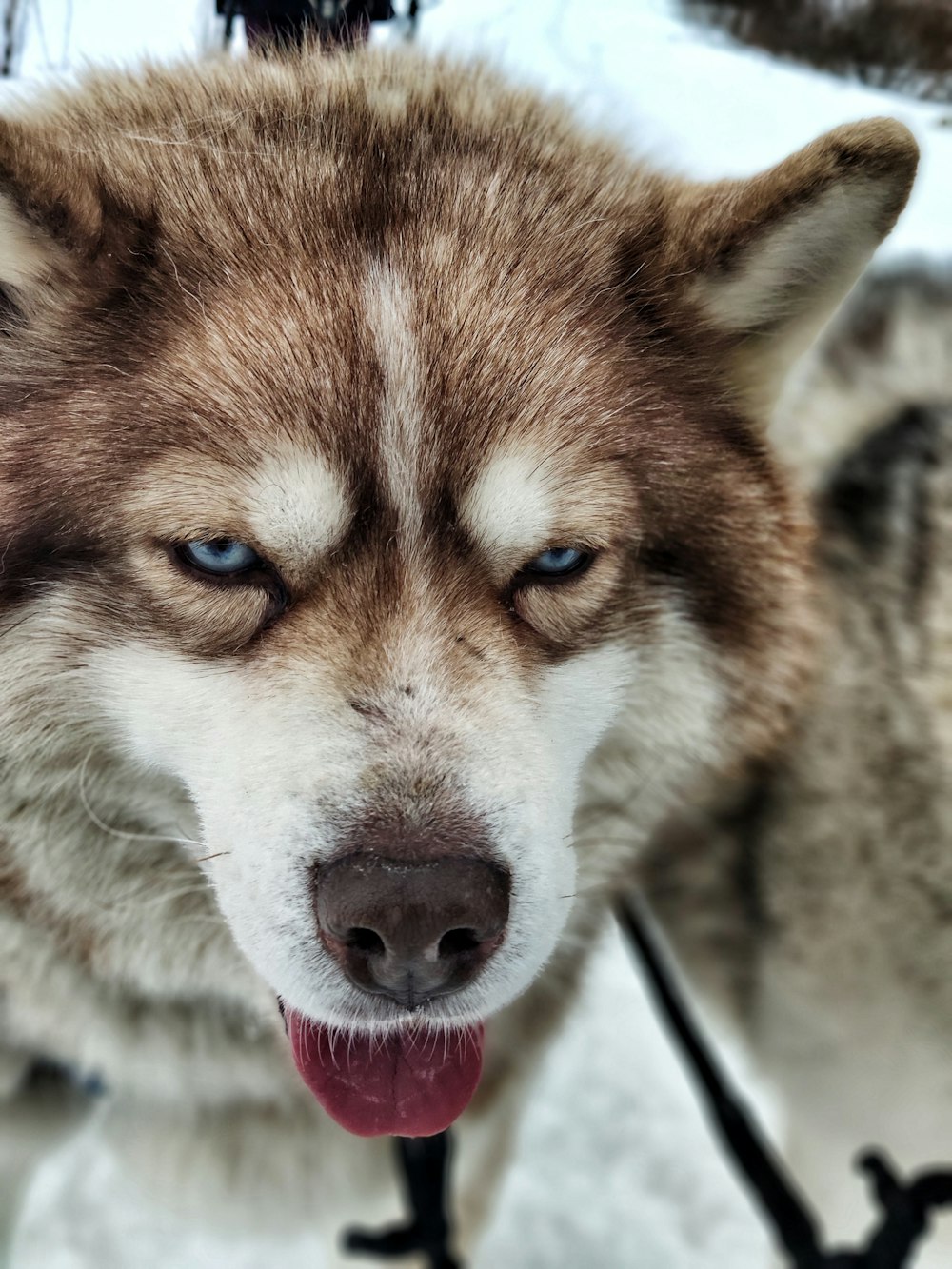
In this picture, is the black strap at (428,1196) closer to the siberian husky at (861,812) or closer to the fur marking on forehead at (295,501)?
the siberian husky at (861,812)

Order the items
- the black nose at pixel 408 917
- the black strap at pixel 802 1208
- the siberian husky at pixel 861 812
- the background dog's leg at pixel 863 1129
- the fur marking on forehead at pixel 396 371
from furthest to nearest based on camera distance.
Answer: the background dog's leg at pixel 863 1129
the siberian husky at pixel 861 812
the black strap at pixel 802 1208
the fur marking on forehead at pixel 396 371
the black nose at pixel 408 917

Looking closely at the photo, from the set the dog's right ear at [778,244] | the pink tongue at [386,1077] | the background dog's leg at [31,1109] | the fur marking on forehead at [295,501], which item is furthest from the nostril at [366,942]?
the background dog's leg at [31,1109]

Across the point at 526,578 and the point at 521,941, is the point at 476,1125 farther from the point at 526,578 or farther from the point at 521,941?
the point at 526,578

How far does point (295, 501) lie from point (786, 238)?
0.69 metres

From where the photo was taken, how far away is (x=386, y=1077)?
1.29m

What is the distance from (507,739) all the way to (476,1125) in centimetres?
125

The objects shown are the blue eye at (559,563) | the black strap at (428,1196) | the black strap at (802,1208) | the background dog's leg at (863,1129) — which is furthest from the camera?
the background dog's leg at (863,1129)

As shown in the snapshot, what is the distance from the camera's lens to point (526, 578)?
4.02 feet

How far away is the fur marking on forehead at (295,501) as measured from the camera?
42.9 inches

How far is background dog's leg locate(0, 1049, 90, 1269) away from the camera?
174cm

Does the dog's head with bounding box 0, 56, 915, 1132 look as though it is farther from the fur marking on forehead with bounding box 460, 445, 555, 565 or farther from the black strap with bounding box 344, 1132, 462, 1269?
the black strap with bounding box 344, 1132, 462, 1269

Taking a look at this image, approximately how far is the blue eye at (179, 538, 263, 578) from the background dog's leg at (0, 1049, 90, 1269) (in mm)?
1032

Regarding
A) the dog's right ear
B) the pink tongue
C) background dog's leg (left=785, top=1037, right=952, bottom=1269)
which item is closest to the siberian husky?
background dog's leg (left=785, top=1037, right=952, bottom=1269)

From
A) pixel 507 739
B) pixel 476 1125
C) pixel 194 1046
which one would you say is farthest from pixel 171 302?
pixel 476 1125
